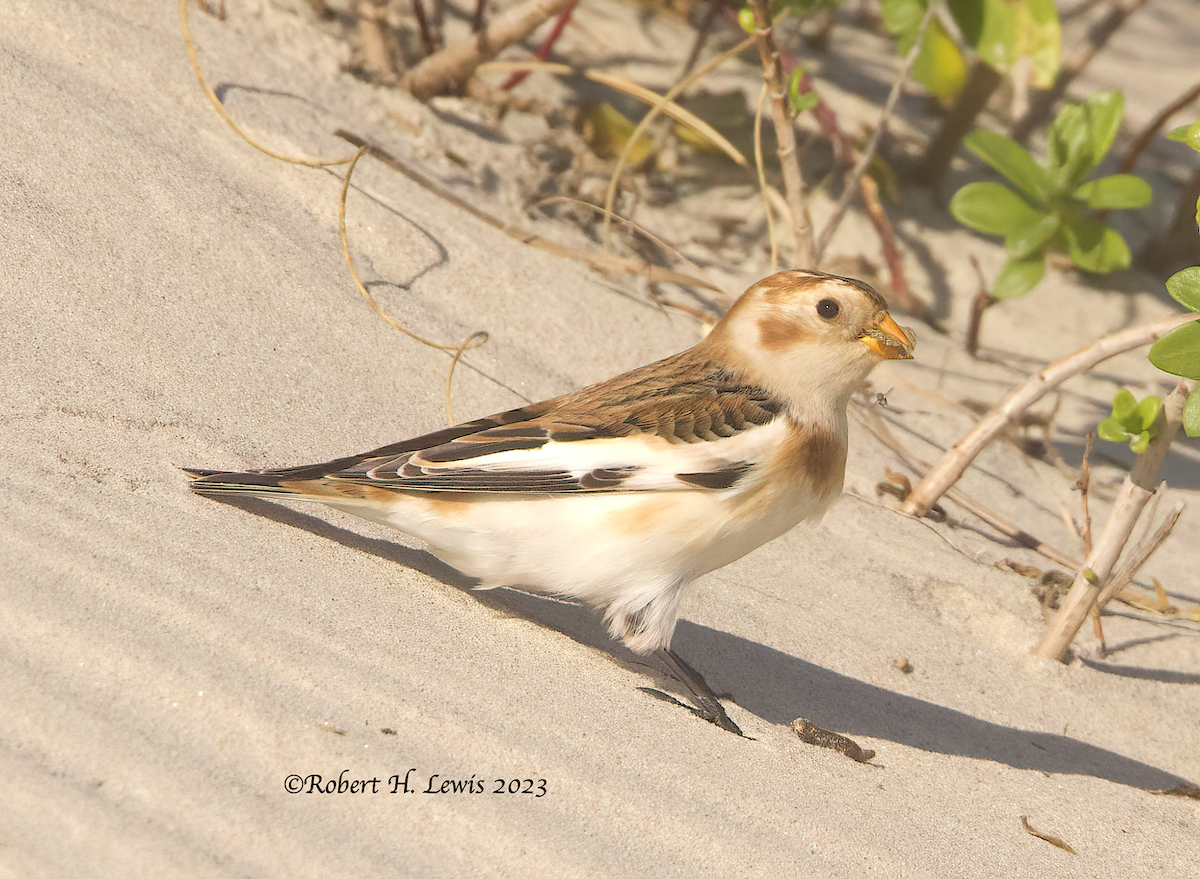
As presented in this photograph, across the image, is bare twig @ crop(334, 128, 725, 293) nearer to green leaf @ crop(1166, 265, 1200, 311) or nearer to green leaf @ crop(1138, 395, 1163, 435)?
green leaf @ crop(1138, 395, 1163, 435)

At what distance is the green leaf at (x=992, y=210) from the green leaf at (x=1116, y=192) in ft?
0.64

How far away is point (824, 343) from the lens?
2.98 m

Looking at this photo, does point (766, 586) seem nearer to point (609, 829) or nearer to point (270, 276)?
point (609, 829)

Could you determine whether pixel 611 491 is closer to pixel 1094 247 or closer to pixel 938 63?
pixel 1094 247

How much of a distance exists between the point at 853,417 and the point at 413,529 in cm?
213

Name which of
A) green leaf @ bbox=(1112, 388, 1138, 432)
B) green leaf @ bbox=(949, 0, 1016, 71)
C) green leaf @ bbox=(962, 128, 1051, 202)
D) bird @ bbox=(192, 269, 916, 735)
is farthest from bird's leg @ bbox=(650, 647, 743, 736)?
green leaf @ bbox=(949, 0, 1016, 71)

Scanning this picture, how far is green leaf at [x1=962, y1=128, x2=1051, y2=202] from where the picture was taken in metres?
4.43

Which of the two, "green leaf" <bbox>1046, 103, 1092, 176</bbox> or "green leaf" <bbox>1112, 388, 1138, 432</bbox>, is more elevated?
"green leaf" <bbox>1046, 103, 1092, 176</bbox>

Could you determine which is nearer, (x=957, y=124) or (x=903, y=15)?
(x=903, y=15)

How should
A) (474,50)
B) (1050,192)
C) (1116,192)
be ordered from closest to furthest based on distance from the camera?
1. (1116,192)
2. (1050,192)
3. (474,50)

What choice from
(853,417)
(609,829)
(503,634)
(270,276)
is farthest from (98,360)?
(853,417)

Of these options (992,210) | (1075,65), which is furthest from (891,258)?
(1075,65)

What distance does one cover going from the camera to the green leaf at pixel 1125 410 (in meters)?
3.01

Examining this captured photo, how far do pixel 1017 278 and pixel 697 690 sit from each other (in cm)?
253
